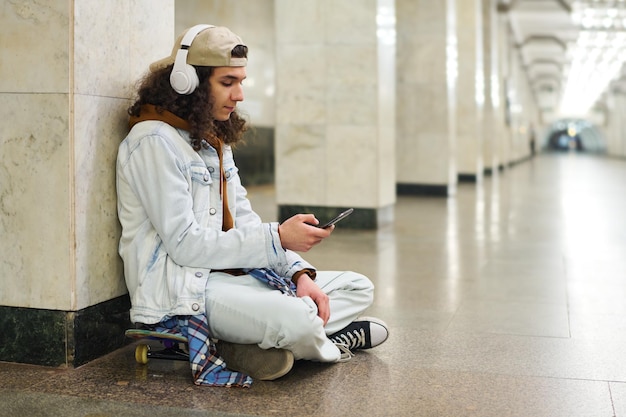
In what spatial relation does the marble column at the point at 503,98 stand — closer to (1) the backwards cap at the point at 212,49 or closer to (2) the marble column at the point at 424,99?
(2) the marble column at the point at 424,99

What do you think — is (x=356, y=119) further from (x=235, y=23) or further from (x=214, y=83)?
(x=235, y=23)

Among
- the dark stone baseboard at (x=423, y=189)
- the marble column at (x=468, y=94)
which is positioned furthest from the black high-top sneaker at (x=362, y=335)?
the marble column at (x=468, y=94)

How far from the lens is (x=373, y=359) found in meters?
4.44

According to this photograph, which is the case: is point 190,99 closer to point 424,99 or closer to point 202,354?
point 202,354

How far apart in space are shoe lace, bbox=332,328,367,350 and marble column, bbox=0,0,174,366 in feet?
4.19

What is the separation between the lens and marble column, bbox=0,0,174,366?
4023mm

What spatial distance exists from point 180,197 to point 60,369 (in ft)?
3.61

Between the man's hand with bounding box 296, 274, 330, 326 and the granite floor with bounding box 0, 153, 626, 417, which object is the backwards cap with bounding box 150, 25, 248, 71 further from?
the granite floor with bounding box 0, 153, 626, 417

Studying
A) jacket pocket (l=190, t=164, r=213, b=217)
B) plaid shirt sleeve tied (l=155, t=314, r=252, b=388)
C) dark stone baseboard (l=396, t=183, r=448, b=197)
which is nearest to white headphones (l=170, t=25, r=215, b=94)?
jacket pocket (l=190, t=164, r=213, b=217)

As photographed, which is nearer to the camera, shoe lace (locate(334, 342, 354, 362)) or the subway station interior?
the subway station interior

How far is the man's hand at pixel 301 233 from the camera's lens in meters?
3.89

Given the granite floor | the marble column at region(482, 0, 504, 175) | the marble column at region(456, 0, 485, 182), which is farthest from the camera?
the marble column at region(482, 0, 504, 175)

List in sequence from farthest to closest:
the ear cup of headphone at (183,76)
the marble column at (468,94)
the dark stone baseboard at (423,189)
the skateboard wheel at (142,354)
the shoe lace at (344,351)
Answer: the marble column at (468,94), the dark stone baseboard at (423,189), the shoe lace at (344,351), the skateboard wheel at (142,354), the ear cup of headphone at (183,76)

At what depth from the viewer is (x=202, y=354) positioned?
3.90 metres
